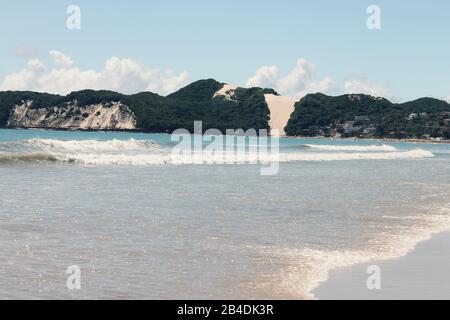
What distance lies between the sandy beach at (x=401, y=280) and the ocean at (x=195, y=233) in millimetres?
319

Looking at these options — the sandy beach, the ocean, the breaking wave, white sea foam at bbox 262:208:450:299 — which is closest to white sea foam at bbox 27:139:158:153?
the breaking wave

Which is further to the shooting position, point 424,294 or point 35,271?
point 35,271

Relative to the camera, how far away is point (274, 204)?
2003 cm

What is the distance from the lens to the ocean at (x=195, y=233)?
9.87m

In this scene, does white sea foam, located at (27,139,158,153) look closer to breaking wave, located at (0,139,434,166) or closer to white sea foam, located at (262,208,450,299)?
breaking wave, located at (0,139,434,166)

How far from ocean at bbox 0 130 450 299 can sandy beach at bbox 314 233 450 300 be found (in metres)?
0.32

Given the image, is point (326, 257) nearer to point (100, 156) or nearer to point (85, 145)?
point (100, 156)

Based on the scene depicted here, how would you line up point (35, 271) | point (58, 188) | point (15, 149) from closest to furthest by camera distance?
point (35, 271) → point (58, 188) → point (15, 149)

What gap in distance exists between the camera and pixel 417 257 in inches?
485

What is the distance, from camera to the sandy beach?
369 inches

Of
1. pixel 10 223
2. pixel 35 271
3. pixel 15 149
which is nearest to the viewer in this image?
pixel 35 271
